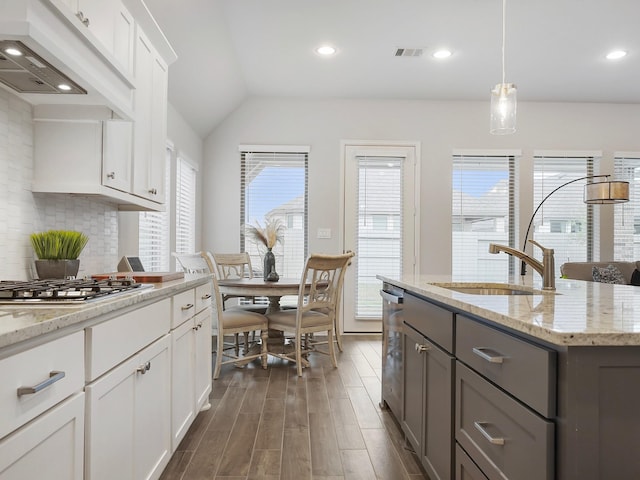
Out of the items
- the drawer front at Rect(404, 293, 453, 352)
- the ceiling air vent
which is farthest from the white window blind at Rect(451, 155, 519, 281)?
the drawer front at Rect(404, 293, 453, 352)

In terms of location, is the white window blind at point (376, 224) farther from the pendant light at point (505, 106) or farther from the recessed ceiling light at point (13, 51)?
the recessed ceiling light at point (13, 51)

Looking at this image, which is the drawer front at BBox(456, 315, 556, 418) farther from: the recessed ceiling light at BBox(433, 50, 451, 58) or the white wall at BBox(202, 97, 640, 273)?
the white wall at BBox(202, 97, 640, 273)

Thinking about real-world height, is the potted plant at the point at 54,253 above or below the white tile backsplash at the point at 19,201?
below

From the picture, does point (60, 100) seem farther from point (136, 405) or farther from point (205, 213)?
point (205, 213)

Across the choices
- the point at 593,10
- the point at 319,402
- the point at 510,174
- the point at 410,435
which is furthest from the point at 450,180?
the point at 410,435

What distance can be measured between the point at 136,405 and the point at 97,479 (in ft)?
1.08

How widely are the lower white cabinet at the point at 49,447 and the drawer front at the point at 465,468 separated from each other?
113 cm

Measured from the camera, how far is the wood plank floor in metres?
2.01

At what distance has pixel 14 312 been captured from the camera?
103 centimetres

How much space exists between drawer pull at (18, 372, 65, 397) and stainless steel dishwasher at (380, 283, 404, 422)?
5.56ft

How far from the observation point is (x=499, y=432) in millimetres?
1173

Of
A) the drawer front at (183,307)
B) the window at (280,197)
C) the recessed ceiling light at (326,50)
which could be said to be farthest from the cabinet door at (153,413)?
the window at (280,197)

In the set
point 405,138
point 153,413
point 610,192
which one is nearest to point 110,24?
point 153,413

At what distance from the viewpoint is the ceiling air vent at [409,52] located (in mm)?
3891
